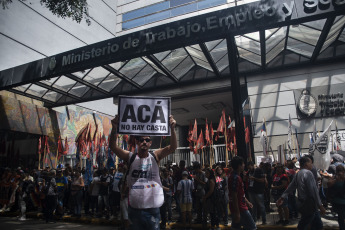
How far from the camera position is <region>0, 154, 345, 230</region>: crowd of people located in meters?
4.52

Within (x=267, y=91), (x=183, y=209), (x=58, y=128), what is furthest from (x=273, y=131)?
(x=58, y=128)

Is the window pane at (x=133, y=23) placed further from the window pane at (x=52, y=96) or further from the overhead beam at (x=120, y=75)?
the overhead beam at (x=120, y=75)

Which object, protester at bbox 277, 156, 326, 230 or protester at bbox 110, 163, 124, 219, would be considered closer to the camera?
protester at bbox 277, 156, 326, 230

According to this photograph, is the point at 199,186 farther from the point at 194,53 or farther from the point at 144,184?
the point at 194,53

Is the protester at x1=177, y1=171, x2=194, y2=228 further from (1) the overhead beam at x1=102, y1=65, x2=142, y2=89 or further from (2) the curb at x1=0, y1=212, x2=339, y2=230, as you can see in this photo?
(1) the overhead beam at x1=102, y1=65, x2=142, y2=89

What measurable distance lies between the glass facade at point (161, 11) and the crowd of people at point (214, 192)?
17.8 m

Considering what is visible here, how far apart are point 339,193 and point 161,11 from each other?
914 inches

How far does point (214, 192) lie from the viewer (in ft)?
25.7

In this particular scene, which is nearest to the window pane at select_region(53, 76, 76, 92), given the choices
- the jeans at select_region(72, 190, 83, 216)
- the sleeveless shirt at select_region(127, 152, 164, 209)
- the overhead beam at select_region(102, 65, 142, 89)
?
the overhead beam at select_region(102, 65, 142, 89)

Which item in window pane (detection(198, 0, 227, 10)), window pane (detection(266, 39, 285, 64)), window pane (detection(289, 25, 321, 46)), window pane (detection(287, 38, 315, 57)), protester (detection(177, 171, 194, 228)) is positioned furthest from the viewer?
window pane (detection(198, 0, 227, 10))

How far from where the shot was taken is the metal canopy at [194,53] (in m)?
7.95

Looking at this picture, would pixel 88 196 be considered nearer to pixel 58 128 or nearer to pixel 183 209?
pixel 183 209

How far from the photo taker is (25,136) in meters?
16.2

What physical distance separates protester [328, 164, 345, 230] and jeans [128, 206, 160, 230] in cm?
404
